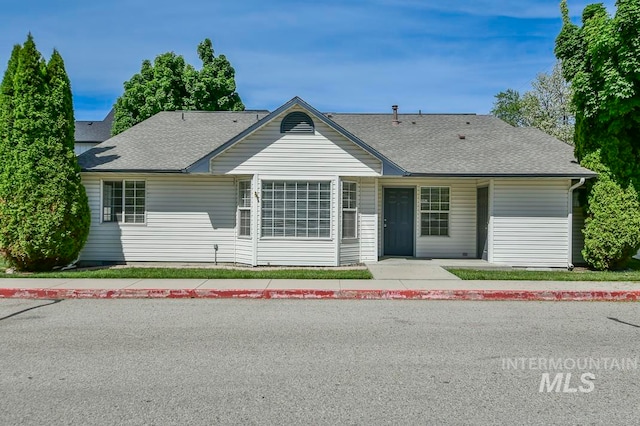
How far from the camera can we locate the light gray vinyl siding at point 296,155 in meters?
14.7

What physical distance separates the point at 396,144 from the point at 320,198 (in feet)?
15.5

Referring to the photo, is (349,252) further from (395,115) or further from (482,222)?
(395,115)

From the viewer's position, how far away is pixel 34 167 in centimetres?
1309

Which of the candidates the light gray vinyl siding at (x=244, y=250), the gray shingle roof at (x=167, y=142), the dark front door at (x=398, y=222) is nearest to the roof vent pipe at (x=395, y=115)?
the dark front door at (x=398, y=222)

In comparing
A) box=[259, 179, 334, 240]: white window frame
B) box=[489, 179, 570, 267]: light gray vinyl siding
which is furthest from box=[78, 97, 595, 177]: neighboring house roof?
box=[259, 179, 334, 240]: white window frame

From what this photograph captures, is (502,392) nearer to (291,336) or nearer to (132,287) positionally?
(291,336)

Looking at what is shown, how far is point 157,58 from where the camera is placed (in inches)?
1313

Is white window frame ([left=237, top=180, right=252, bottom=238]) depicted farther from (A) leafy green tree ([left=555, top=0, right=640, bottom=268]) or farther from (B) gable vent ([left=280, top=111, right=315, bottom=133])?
(A) leafy green tree ([left=555, top=0, right=640, bottom=268])

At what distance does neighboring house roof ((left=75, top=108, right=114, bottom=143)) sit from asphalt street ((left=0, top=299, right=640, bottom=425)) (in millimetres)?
48180

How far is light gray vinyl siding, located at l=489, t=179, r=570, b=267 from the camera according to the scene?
15.3 meters

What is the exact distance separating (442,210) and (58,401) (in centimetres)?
1383

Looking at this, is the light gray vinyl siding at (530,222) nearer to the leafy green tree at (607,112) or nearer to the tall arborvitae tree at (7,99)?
the leafy green tree at (607,112)

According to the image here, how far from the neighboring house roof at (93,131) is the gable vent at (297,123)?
4364 cm

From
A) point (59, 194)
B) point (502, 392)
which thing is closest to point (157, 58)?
point (59, 194)
